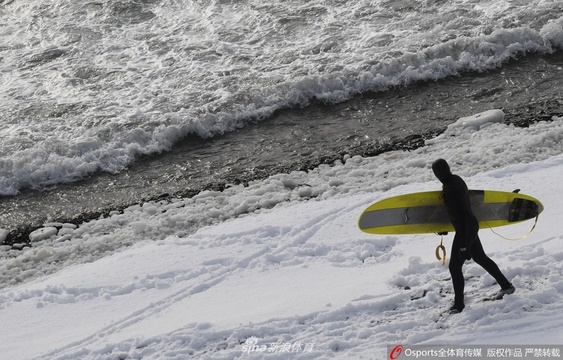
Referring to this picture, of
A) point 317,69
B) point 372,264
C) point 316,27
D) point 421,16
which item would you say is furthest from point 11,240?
point 421,16

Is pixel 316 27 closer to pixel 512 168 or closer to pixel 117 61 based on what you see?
pixel 117 61

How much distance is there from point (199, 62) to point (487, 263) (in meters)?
10.6

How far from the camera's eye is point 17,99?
15562 mm

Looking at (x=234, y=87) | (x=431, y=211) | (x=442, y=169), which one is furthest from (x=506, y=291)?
(x=234, y=87)

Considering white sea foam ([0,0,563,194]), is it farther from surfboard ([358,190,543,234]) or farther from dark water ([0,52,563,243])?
surfboard ([358,190,543,234])

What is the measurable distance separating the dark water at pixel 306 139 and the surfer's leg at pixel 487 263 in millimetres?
5424

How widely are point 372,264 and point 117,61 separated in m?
10.0

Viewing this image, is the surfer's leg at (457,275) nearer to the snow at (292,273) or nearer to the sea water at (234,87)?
the snow at (292,273)

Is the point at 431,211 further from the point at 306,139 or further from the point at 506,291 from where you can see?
the point at 306,139

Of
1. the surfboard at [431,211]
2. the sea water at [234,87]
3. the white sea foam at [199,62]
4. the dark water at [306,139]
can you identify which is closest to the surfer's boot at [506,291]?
the surfboard at [431,211]

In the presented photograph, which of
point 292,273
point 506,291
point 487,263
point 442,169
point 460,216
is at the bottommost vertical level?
point 292,273

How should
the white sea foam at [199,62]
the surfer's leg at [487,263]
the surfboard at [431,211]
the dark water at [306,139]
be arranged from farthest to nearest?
the white sea foam at [199,62], the dark water at [306,139], the surfboard at [431,211], the surfer's leg at [487,263]

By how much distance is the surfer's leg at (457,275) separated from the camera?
272 inches

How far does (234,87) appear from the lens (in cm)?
1513
